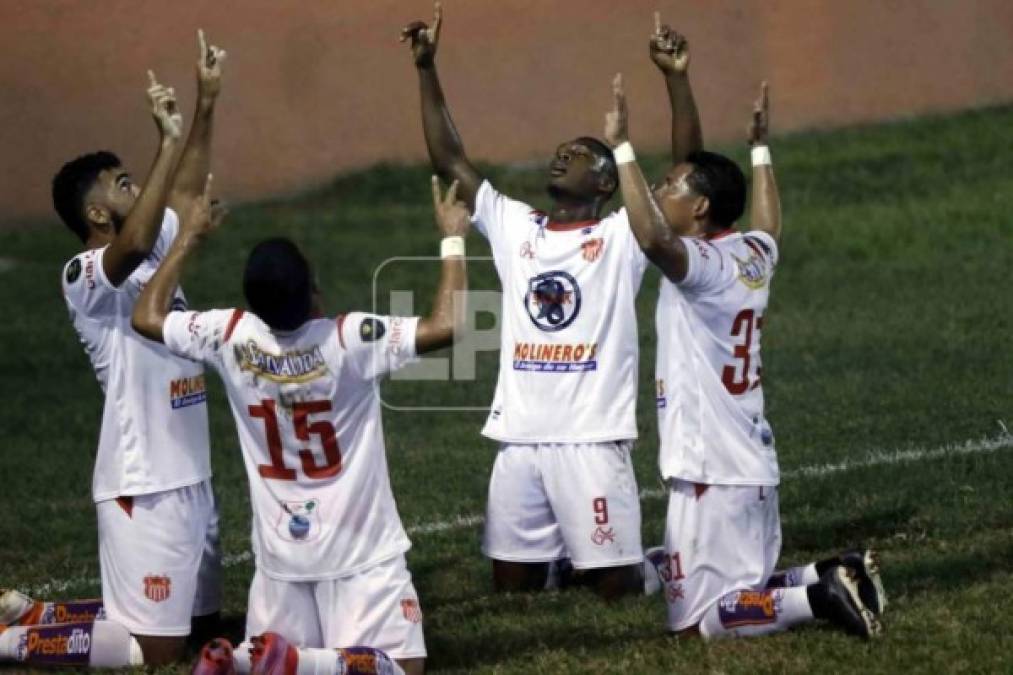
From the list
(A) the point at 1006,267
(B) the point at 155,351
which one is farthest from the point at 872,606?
(A) the point at 1006,267

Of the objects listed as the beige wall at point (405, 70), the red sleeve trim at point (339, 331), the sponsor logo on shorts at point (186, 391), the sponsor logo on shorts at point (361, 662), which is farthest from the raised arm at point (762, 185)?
the beige wall at point (405, 70)

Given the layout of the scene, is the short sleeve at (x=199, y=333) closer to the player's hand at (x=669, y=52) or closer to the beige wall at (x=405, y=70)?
the player's hand at (x=669, y=52)

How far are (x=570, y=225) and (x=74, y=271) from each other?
2.45m

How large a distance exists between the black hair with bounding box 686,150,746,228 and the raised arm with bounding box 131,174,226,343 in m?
2.20

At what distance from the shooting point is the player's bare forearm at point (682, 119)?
9953 millimetres

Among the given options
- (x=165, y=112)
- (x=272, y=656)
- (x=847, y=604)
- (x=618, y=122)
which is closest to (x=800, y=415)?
(x=847, y=604)

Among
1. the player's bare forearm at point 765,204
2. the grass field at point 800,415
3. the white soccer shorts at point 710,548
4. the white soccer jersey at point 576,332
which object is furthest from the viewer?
the white soccer jersey at point 576,332

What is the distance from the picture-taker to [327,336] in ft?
26.6

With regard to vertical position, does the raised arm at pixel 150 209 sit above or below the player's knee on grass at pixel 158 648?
above

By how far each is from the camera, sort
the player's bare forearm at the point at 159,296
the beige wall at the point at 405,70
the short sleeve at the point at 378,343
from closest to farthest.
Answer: the short sleeve at the point at 378,343
the player's bare forearm at the point at 159,296
the beige wall at the point at 405,70

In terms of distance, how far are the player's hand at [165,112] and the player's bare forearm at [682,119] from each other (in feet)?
8.11

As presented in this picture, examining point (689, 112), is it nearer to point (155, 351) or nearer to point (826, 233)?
point (155, 351)

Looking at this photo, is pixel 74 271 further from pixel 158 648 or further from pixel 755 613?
pixel 755 613

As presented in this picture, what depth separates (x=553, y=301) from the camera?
32.7ft
